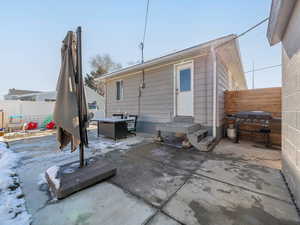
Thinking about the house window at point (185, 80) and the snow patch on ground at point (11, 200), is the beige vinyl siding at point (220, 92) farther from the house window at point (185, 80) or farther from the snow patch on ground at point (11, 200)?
the snow patch on ground at point (11, 200)

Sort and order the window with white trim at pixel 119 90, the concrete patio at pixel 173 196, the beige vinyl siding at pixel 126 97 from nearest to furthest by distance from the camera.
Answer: the concrete patio at pixel 173 196
the beige vinyl siding at pixel 126 97
the window with white trim at pixel 119 90

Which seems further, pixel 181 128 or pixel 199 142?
pixel 181 128

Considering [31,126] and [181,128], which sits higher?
[181,128]

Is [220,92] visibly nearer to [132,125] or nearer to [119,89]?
[132,125]

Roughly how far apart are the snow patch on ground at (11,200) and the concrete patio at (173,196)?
0.07 metres

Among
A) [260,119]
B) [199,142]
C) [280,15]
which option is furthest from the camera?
[260,119]

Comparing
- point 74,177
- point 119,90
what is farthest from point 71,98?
point 119,90

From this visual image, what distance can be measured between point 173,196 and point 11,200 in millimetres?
1983

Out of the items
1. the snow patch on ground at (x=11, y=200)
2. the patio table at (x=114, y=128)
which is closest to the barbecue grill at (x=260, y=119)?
the patio table at (x=114, y=128)

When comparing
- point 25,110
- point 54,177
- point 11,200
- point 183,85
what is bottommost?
point 11,200

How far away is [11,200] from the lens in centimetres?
151

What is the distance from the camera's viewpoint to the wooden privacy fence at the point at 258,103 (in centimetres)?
401

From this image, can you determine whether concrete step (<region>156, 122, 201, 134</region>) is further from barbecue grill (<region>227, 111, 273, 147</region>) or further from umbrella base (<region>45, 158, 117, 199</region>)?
umbrella base (<region>45, 158, 117, 199</region>)

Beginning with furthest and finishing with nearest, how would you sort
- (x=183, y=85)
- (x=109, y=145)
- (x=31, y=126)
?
(x=31, y=126), (x=183, y=85), (x=109, y=145)
